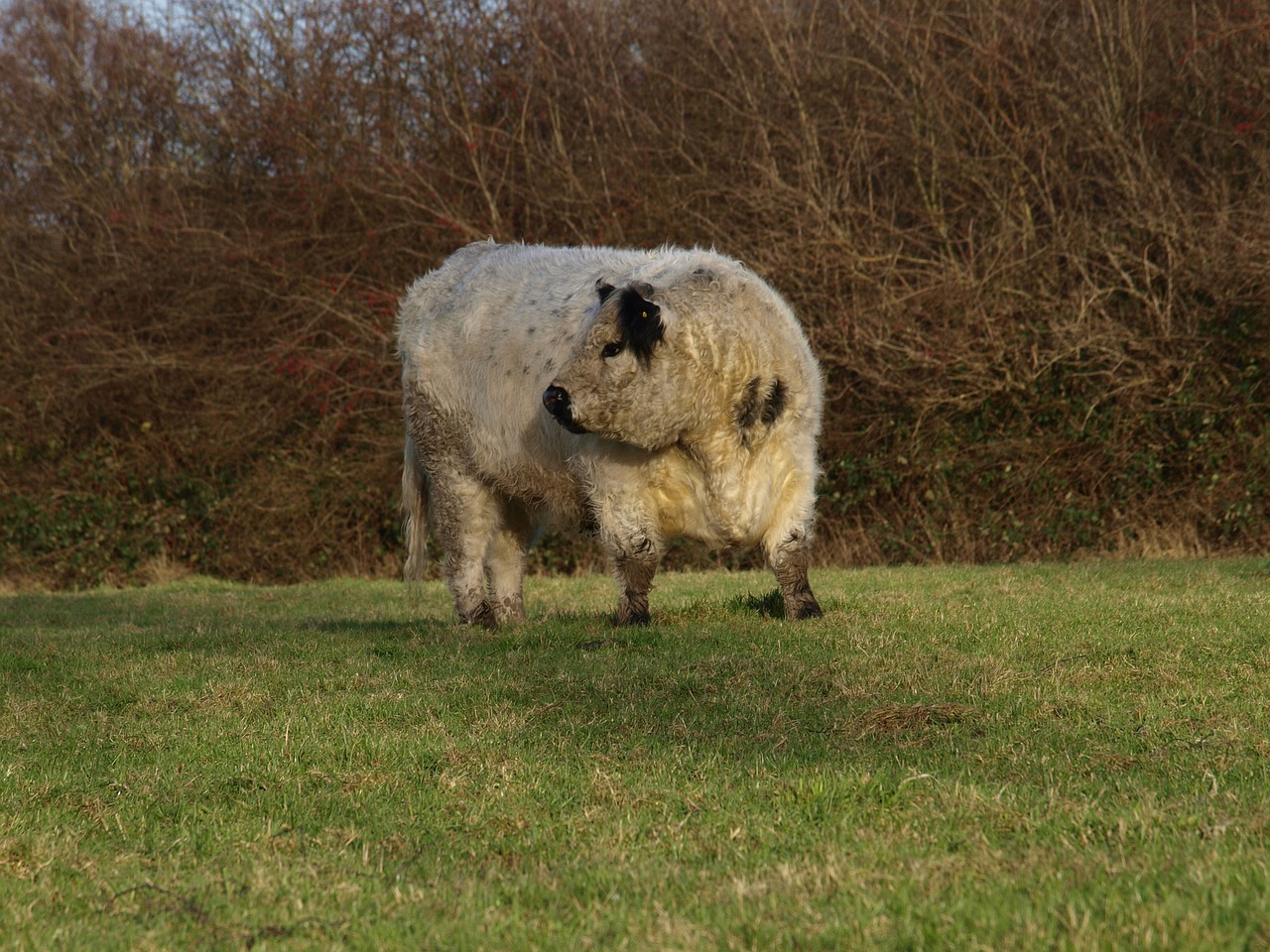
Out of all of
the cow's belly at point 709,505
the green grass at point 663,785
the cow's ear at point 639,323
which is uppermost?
the cow's ear at point 639,323

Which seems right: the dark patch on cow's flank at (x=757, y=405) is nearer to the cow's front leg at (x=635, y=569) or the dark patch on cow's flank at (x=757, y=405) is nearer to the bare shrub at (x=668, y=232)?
the cow's front leg at (x=635, y=569)

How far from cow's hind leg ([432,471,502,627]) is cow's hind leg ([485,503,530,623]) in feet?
0.24

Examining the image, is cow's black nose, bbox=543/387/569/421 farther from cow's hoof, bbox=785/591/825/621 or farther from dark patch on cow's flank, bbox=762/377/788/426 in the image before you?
cow's hoof, bbox=785/591/825/621

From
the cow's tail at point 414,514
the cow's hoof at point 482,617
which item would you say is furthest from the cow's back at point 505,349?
the cow's hoof at point 482,617

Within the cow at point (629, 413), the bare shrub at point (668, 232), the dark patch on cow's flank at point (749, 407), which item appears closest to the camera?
the cow at point (629, 413)

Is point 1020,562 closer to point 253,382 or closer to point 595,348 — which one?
point 595,348

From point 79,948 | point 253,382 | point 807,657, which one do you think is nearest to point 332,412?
point 253,382

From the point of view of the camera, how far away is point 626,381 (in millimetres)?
8094

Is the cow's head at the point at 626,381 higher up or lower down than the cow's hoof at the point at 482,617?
higher up

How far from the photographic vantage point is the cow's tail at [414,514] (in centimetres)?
1077

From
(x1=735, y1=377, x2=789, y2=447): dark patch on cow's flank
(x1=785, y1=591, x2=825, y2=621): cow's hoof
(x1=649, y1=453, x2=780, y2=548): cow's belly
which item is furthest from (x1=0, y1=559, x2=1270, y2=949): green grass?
(x1=735, y1=377, x2=789, y2=447): dark patch on cow's flank

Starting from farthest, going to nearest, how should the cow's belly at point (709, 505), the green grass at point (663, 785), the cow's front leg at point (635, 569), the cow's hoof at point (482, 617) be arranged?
the cow's hoof at point (482, 617) → the cow's front leg at point (635, 569) → the cow's belly at point (709, 505) → the green grass at point (663, 785)

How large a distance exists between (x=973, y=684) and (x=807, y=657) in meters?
1.06

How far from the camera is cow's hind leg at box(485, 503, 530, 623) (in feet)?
33.5
